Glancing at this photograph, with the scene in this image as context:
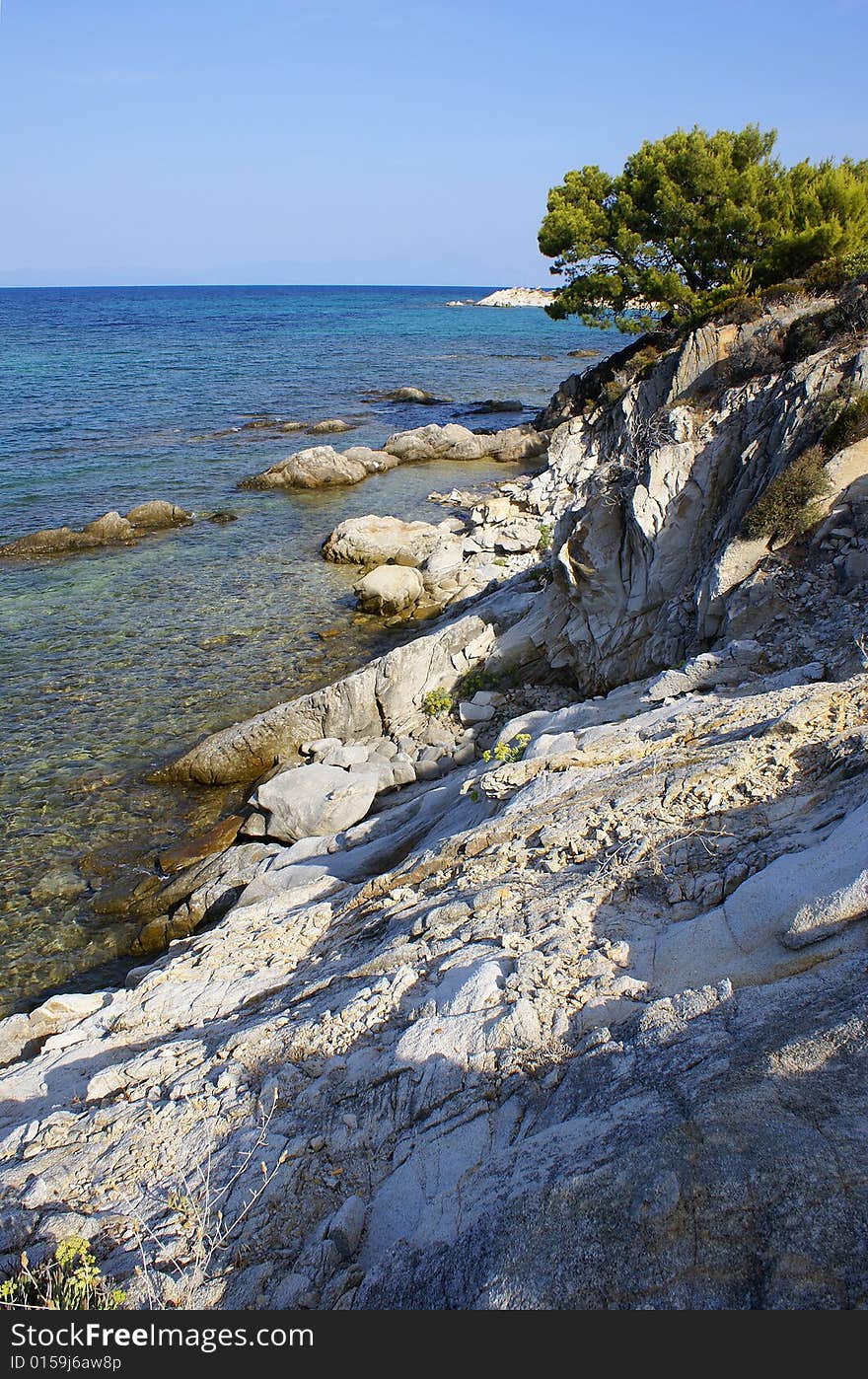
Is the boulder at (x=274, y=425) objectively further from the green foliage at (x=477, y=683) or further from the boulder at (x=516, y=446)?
the green foliage at (x=477, y=683)

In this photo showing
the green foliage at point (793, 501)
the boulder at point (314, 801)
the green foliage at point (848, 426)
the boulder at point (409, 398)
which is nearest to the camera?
the green foliage at point (793, 501)

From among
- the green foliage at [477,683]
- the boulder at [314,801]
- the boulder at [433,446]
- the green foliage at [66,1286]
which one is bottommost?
the boulder at [314,801]

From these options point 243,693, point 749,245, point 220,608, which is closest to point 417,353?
point 749,245

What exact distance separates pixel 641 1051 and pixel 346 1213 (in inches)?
88.4

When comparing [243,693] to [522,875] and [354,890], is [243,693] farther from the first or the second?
[522,875]

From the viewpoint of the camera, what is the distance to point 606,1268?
3.72 meters

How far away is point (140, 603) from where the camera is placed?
27.0m

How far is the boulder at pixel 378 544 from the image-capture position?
3058 centimetres

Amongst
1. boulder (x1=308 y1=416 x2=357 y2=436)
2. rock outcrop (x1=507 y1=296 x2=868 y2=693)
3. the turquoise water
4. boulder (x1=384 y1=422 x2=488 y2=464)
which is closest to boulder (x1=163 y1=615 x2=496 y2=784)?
the turquoise water

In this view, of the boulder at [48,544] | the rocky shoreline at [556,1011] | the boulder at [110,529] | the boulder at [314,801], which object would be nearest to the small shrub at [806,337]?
the rocky shoreline at [556,1011]

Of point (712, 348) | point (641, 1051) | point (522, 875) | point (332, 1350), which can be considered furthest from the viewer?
point (712, 348)

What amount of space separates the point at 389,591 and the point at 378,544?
6.07m

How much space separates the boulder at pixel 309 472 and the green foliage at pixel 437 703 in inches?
1063

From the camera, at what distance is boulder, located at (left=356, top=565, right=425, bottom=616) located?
25516 millimetres
